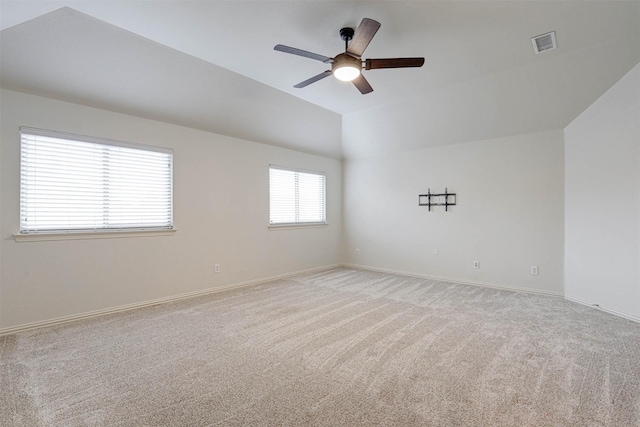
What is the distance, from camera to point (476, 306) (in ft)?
13.0

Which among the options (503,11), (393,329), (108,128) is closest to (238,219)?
(108,128)

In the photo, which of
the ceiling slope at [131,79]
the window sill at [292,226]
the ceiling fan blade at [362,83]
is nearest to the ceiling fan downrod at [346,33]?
the ceiling fan blade at [362,83]

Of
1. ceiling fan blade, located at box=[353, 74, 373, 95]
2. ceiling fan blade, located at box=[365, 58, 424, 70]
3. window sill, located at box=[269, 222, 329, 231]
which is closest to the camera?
ceiling fan blade, located at box=[365, 58, 424, 70]

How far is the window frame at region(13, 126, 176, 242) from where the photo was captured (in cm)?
315

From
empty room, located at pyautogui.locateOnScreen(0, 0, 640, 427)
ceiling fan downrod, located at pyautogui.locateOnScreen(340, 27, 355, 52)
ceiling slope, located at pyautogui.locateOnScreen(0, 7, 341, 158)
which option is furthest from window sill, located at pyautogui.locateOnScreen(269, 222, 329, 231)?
ceiling fan downrod, located at pyautogui.locateOnScreen(340, 27, 355, 52)

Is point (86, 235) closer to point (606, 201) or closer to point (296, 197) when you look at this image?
point (296, 197)

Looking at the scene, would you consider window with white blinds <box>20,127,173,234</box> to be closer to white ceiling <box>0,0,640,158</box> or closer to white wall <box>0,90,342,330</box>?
white wall <box>0,90,342,330</box>

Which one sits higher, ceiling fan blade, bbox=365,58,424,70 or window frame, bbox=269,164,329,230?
ceiling fan blade, bbox=365,58,424,70

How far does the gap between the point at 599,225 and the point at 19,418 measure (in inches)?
226

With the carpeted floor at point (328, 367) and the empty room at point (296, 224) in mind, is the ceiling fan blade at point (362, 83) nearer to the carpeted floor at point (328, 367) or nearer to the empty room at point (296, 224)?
the empty room at point (296, 224)

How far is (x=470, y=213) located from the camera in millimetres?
5203

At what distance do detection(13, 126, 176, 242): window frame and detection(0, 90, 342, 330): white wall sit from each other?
56mm

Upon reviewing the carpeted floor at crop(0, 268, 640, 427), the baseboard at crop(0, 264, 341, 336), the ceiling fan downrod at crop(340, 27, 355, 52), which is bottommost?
the carpeted floor at crop(0, 268, 640, 427)

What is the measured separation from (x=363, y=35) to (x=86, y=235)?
3.64 m
